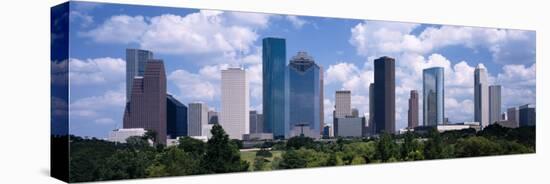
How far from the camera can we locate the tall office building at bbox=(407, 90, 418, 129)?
13.1 metres

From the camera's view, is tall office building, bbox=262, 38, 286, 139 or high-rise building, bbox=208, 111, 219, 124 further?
tall office building, bbox=262, 38, 286, 139

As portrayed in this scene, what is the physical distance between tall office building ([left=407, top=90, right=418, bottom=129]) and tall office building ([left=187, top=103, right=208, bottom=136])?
3887mm

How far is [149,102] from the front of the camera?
1069 cm

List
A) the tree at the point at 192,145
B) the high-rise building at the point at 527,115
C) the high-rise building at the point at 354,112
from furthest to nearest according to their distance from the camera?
1. the high-rise building at the point at 527,115
2. the high-rise building at the point at 354,112
3. the tree at the point at 192,145

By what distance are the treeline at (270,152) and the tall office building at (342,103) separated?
45 centimetres

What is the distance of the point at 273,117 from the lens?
11.8 meters

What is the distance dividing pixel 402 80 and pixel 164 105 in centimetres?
439

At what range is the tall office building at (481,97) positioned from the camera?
13.9 m

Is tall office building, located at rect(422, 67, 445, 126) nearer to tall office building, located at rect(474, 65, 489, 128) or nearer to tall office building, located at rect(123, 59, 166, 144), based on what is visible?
tall office building, located at rect(474, 65, 489, 128)

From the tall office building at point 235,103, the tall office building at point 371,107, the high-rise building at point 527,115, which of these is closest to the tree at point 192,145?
the tall office building at point 235,103

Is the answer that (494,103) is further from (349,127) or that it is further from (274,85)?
(274,85)

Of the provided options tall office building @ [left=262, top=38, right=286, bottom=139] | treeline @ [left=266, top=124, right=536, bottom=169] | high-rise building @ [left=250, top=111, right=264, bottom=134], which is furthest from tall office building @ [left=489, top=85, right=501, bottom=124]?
high-rise building @ [left=250, top=111, right=264, bottom=134]

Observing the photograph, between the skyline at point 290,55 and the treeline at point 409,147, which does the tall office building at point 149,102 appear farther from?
the treeline at point 409,147

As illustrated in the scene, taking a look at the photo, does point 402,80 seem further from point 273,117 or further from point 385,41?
point 273,117
